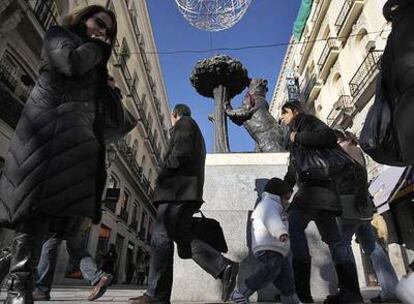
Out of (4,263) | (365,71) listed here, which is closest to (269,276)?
(4,263)

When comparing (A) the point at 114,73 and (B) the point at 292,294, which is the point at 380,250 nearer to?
(B) the point at 292,294

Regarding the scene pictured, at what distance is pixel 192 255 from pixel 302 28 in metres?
26.1

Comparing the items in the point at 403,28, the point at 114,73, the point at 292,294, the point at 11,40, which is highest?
the point at 114,73

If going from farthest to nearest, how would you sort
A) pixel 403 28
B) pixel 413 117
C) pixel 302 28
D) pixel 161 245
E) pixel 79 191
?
pixel 302 28 → pixel 161 245 → pixel 79 191 → pixel 403 28 → pixel 413 117

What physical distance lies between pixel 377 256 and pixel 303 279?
77cm

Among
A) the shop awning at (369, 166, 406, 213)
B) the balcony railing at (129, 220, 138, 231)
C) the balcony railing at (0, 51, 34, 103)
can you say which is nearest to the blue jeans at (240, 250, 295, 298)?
the shop awning at (369, 166, 406, 213)

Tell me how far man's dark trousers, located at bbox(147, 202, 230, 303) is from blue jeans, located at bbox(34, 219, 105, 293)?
0.46m

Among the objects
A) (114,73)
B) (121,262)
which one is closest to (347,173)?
(114,73)

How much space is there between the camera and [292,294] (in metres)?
2.53

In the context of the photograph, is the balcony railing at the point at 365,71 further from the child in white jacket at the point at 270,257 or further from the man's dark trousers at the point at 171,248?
the man's dark trousers at the point at 171,248

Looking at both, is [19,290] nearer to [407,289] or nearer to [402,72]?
[407,289]

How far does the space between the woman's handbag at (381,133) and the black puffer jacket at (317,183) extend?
49.7 inches

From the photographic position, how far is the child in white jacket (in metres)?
2.50

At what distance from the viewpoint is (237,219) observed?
145 inches
